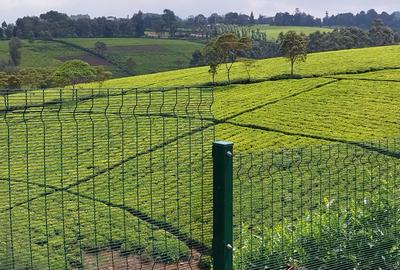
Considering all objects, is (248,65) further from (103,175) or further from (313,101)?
(103,175)

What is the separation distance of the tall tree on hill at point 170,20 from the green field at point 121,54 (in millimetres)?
13063

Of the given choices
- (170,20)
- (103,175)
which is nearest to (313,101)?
(103,175)

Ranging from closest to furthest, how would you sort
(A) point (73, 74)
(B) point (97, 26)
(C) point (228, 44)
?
(C) point (228, 44)
(A) point (73, 74)
(B) point (97, 26)

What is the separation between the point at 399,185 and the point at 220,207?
268 cm

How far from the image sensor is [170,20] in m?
105

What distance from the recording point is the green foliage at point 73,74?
30014mm

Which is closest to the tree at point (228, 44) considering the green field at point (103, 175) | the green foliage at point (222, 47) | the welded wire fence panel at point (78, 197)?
the green foliage at point (222, 47)

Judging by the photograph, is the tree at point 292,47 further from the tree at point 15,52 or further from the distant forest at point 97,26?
the distant forest at point 97,26

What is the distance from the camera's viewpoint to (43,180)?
15.6 ft

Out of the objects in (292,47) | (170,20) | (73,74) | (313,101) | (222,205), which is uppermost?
(170,20)

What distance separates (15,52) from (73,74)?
4383 centimetres

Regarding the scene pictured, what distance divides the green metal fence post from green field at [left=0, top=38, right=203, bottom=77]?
63.5 m

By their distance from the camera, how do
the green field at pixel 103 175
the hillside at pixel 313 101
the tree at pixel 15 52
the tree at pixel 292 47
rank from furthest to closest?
the tree at pixel 15 52
the tree at pixel 292 47
the hillside at pixel 313 101
the green field at pixel 103 175

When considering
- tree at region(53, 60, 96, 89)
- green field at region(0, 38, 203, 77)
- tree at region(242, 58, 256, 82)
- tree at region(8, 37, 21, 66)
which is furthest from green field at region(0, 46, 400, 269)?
tree at region(8, 37, 21, 66)
